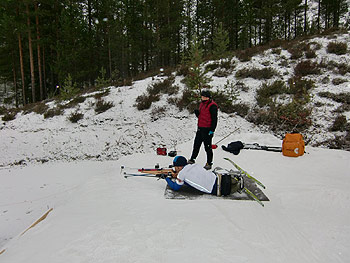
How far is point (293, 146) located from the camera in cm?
545

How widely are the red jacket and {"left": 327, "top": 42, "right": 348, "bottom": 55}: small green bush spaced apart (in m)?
11.1

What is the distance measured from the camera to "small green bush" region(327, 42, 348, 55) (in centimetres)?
1104

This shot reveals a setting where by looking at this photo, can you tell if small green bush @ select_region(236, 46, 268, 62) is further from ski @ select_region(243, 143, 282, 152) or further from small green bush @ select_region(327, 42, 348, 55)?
ski @ select_region(243, 143, 282, 152)

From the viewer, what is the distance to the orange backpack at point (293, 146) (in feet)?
17.9

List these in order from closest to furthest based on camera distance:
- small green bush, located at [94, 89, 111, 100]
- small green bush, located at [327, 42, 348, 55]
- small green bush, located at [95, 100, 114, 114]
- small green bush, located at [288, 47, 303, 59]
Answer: small green bush, located at [95, 100, 114, 114]
small green bush, located at [327, 42, 348, 55]
small green bush, located at [288, 47, 303, 59]
small green bush, located at [94, 89, 111, 100]

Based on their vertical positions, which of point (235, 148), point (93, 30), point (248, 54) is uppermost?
point (93, 30)

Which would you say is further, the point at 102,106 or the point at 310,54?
the point at 310,54

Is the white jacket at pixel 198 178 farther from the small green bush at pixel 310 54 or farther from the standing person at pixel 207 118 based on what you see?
the small green bush at pixel 310 54

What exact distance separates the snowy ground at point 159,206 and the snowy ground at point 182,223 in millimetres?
14

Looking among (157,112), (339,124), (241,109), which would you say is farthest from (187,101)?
(339,124)

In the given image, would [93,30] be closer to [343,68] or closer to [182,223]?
[343,68]

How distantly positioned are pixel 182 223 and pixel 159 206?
64 cm

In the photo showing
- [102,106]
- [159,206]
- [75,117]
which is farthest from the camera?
[102,106]

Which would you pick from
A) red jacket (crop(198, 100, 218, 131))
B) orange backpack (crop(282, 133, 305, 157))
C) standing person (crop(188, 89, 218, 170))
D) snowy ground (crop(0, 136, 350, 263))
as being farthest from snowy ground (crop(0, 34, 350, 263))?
red jacket (crop(198, 100, 218, 131))
